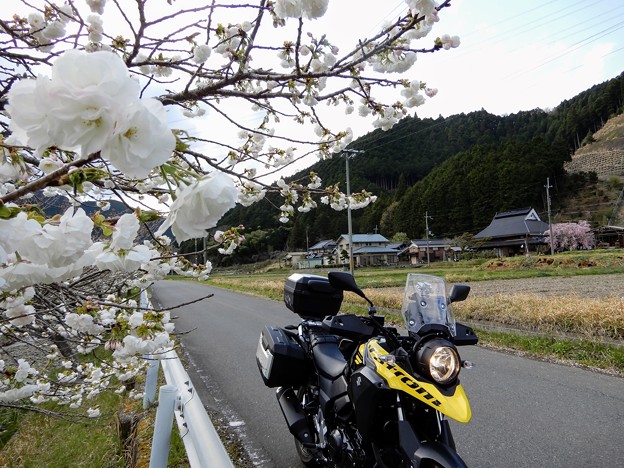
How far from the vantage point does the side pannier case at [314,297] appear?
126 inches

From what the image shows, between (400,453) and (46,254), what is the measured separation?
5.75 feet

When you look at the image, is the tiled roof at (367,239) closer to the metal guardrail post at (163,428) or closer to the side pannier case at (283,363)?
the side pannier case at (283,363)

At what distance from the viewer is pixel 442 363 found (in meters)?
1.76

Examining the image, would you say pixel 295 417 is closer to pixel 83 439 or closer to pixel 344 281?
pixel 344 281

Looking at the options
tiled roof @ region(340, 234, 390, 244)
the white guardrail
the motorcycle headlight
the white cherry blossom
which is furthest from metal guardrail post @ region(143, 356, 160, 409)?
tiled roof @ region(340, 234, 390, 244)

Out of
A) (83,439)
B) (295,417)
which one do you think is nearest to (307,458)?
(295,417)

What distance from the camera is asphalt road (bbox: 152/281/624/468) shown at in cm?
309

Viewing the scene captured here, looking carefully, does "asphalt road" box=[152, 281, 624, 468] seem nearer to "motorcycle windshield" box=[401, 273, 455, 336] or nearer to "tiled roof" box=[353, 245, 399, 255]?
"motorcycle windshield" box=[401, 273, 455, 336]

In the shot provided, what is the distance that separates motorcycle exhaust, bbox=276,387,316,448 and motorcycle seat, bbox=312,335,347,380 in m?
0.45

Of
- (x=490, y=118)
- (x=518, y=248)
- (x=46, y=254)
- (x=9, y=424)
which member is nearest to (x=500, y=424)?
(x=46, y=254)

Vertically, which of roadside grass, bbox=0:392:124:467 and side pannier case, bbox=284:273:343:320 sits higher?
side pannier case, bbox=284:273:343:320

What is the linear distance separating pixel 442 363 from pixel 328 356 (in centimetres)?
111

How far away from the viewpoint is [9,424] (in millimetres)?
5984

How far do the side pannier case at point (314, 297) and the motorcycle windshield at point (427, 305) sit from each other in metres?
1.06
